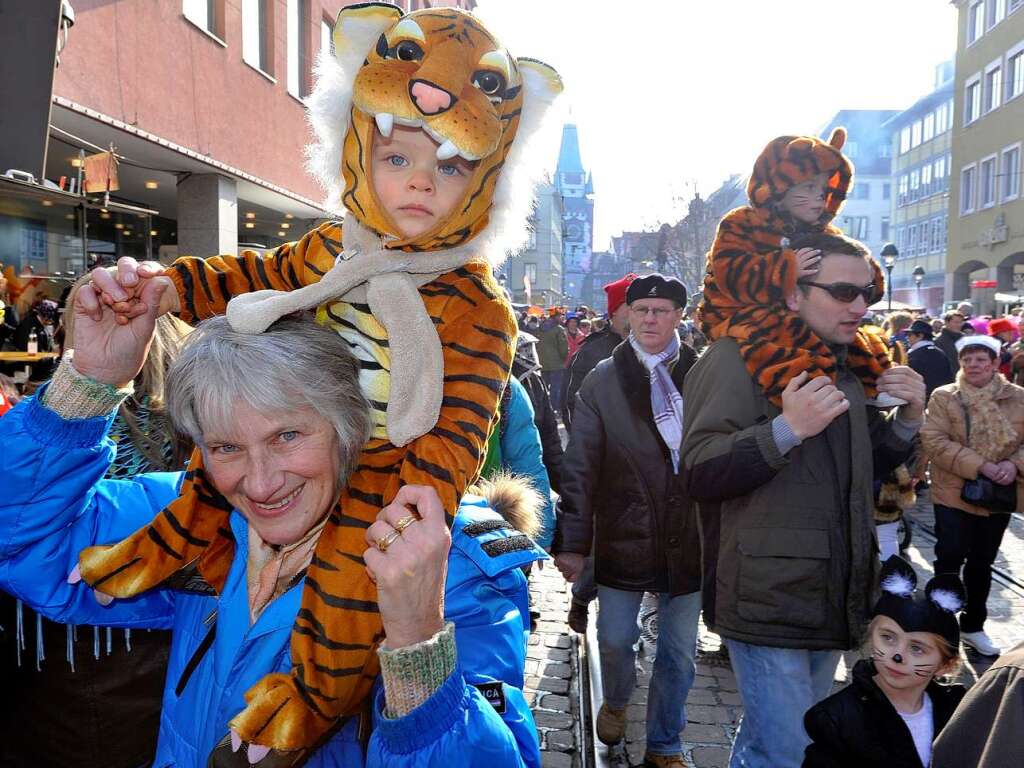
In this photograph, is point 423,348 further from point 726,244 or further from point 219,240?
point 219,240

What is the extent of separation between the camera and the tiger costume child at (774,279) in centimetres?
283

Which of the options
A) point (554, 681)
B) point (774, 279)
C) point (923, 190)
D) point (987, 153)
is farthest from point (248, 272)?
point (923, 190)

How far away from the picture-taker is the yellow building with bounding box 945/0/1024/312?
29734mm

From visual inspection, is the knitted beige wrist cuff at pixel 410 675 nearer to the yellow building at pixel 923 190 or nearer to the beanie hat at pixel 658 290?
the beanie hat at pixel 658 290

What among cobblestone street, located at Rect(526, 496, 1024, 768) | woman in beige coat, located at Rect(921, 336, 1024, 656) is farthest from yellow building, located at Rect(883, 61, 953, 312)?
cobblestone street, located at Rect(526, 496, 1024, 768)

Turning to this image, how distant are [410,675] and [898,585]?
6.65 feet

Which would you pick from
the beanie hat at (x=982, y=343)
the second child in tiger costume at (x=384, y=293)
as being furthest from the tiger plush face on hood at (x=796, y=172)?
the beanie hat at (x=982, y=343)

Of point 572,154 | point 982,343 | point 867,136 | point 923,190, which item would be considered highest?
point 572,154

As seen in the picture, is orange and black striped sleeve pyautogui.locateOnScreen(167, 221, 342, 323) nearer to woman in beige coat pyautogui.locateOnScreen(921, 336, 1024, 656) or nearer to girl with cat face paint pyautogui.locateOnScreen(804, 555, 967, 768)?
girl with cat face paint pyautogui.locateOnScreen(804, 555, 967, 768)

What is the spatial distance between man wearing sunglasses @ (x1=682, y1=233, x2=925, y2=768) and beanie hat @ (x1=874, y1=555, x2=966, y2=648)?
0.09 meters

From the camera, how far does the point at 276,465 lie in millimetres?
1632

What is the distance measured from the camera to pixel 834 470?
2791mm

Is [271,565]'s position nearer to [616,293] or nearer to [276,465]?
[276,465]

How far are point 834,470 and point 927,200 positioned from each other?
2237 inches
